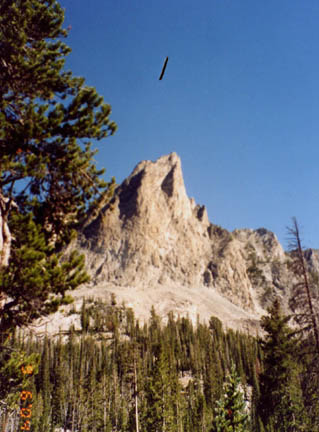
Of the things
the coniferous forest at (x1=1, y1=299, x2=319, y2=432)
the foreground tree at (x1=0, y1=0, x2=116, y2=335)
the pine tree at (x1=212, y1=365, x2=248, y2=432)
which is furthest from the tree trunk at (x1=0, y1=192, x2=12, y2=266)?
the pine tree at (x1=212, y1=365, x2=248, y2=432)

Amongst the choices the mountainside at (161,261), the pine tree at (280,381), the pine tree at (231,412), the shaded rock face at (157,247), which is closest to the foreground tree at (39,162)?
the pine tree at (231,412)

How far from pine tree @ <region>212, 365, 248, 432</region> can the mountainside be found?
115 metres

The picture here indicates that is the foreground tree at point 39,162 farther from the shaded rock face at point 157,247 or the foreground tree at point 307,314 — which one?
the shaded rock face at point 157,247

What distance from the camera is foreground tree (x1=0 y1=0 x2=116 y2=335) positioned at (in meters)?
10.8

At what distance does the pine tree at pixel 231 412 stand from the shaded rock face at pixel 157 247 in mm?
134283

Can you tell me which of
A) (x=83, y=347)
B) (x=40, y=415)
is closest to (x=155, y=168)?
(x=83, y=347)

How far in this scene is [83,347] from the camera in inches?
3607

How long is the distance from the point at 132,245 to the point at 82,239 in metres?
27.7

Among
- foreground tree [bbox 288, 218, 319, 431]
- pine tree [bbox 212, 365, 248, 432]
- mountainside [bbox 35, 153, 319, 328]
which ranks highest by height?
mountainside [bbox 35, 153, 319, 328]

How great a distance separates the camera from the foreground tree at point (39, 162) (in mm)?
10789

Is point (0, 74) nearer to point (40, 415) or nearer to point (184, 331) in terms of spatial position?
point (40, 415)

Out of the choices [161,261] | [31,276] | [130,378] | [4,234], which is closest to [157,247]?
[161,261]

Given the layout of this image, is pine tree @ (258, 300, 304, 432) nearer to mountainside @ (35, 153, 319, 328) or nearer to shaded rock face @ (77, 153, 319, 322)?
mountainside @ (35, 153, 319, 328)

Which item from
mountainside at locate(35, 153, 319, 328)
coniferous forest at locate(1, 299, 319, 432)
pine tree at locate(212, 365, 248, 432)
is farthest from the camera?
mountainside at locate(35, 153, 319, 328)
